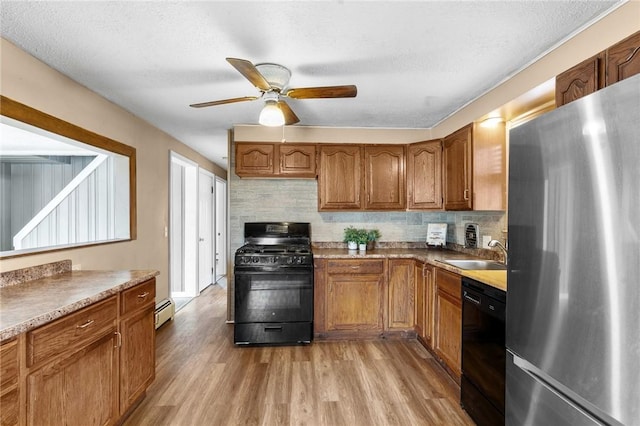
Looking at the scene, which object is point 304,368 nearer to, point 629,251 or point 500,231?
point 500,231

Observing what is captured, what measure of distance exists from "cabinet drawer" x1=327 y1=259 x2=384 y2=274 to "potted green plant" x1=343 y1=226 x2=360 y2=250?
327 millimetres

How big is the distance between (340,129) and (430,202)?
1335 mm

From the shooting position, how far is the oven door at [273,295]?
3.17 m

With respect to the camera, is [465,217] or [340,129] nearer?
[465,217]

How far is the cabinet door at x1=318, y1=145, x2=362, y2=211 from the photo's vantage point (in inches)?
143

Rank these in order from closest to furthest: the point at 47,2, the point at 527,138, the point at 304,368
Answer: the point at 527,138 < the point at 47,2 < the point at 304,368

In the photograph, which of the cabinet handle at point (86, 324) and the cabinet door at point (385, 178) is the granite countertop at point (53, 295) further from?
the cabinet door at point (385, 178)

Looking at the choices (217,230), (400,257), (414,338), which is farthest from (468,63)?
(217,230)

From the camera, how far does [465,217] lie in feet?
11.3

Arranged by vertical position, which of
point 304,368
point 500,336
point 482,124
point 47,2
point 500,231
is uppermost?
point 47,2

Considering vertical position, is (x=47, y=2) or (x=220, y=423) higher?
(x=47, y=2)

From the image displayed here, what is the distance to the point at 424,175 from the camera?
354 centimetres

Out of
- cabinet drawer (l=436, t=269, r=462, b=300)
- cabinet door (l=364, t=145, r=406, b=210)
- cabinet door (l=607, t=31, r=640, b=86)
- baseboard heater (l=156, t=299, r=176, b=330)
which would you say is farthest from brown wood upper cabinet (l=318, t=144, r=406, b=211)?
cabinet door (l=607, t=31, r=640, b=86)

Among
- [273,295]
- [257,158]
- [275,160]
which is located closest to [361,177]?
[275,160]
